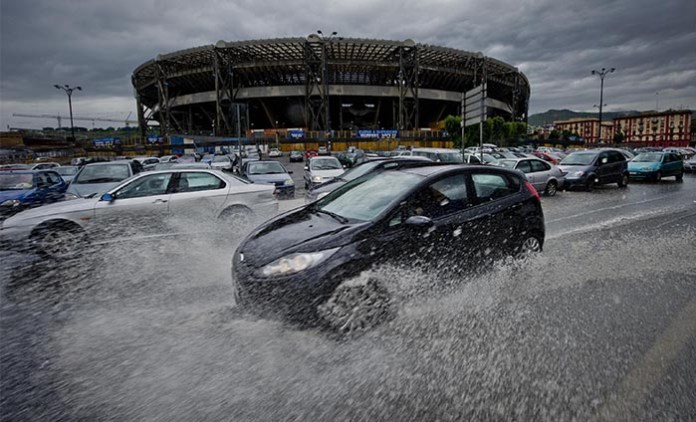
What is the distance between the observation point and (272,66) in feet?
180

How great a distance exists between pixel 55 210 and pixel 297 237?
4.67 meters

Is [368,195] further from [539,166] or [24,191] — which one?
[539,166]

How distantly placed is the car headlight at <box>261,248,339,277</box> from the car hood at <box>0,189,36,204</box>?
27.7 feet

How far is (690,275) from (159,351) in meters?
6.15

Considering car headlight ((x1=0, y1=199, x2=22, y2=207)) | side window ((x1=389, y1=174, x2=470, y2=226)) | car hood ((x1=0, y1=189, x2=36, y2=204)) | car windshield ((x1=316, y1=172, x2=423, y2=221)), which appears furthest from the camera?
car hood ((x1=0, y1=189, x2=36, y2=204))

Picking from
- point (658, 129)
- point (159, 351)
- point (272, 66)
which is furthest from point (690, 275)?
point (658, 129)

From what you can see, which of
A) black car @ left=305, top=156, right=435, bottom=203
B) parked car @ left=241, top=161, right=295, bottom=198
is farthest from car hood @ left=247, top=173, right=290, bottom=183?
black car @ left=305, top=156, right=435, bottom=203

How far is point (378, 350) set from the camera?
119 inches

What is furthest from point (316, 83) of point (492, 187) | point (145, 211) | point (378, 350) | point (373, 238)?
point (378, 350)

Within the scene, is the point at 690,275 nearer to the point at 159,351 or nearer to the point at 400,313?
the point at 400,313

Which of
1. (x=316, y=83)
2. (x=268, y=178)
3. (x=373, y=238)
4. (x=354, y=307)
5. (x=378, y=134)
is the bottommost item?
(x=354, y=307)

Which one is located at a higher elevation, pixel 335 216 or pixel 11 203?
pixel 335 216

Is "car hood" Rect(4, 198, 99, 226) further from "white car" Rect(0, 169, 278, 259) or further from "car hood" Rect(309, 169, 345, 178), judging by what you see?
"car hood" Rect(309, 169, 345, 178)

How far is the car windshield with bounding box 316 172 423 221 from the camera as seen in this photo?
12.4ft
